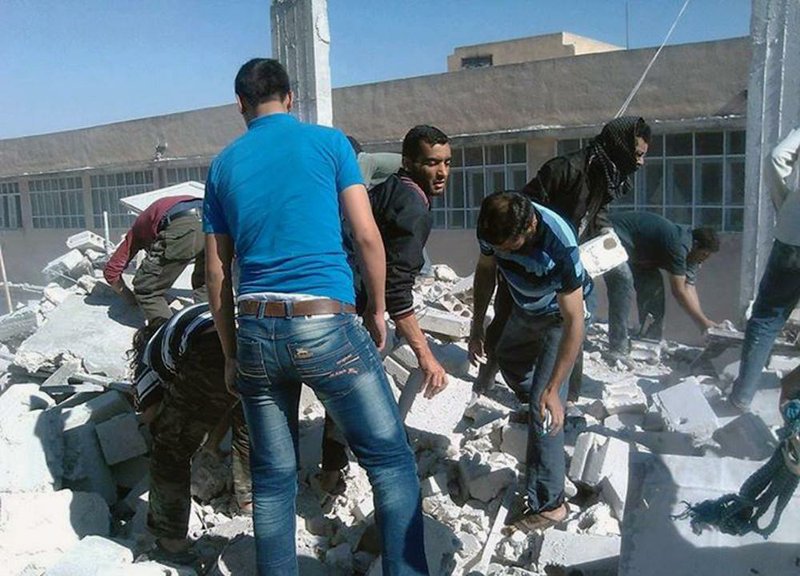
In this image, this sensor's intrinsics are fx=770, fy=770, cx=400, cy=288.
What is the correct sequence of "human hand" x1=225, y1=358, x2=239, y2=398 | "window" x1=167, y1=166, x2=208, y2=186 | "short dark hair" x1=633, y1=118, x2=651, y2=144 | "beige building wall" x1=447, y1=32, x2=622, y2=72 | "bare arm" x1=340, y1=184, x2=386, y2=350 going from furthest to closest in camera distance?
"beige building wall" x1=447, y1=32, x2=622, y2=72 → "window" x1=167, y1=166, x2=208, y2=186 → "short dark hair" x1=633, y1=118, x2=651, y2=144 → "human hand" x1=225, y1=358, x2=239, y2=398 → "bare arm" x1=340, y1=184, x2=386, y2=350

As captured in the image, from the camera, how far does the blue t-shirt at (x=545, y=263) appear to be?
9.94 ft

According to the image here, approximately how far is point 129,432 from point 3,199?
17597mm

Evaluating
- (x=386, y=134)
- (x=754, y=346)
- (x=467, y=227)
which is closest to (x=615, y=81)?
(x=467, y=227)

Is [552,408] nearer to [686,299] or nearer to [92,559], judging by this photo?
[92,559]

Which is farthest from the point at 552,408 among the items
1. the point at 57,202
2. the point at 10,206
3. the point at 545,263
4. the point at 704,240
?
the point at 10,206

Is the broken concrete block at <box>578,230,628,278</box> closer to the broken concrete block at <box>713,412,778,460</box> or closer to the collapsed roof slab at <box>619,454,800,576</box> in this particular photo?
the broken concrete block at <box>713,412,778,460</box>

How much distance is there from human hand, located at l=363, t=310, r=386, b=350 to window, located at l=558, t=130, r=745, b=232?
6797 millimetres

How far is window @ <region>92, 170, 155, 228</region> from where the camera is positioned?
52.0 ft

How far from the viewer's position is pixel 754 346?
429 cm

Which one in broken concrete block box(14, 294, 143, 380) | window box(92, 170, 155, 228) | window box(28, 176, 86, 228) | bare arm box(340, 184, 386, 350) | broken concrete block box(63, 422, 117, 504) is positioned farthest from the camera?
window box(28, 176, 86, 228)

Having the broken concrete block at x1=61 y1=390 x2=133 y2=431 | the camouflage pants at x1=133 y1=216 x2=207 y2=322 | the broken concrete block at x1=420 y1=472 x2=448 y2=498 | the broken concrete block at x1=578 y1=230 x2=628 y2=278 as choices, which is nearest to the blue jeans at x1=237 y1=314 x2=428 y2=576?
the broken concrete block at x1=420 y1=472 x2=448 y2=498

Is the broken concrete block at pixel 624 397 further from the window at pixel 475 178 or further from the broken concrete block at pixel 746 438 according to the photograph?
the window at pixel 475 178

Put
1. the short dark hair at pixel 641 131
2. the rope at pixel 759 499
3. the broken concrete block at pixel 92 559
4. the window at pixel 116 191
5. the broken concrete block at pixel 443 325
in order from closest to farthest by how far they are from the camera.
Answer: the rope at pixel 759 499 → the broken concrete block at pixel 92 559 → the short dark hair at pixel 641 131 → the broken concrete block at pixel 443 325 → the window at pixel 116 191

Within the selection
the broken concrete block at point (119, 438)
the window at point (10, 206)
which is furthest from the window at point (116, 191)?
the broken concrete block at point (119, 438)
